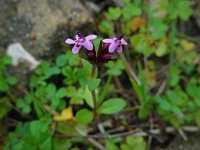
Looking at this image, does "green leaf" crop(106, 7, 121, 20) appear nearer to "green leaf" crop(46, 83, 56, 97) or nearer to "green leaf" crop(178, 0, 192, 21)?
"green leaf" crop(178, 0, 192, 21)

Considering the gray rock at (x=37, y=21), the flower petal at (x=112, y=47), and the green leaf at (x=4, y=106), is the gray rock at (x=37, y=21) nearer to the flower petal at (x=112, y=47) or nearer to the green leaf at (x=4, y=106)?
the green leaf at (x=4, y=106)

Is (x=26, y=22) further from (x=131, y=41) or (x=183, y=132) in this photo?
(x=183, y=132)

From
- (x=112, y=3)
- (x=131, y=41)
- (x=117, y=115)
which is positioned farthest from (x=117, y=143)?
(x=112, y=3)

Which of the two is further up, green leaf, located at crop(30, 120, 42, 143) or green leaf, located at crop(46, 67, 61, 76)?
green leaf, located at crop(46, 67, 61, 76)

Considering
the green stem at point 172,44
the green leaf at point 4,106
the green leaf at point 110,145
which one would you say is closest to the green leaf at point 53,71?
the green leaf at point 4,106

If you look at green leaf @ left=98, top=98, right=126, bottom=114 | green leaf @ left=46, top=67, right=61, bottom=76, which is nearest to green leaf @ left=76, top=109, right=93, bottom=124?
green leaf @ left=98, top=98, right=126, bottom=114

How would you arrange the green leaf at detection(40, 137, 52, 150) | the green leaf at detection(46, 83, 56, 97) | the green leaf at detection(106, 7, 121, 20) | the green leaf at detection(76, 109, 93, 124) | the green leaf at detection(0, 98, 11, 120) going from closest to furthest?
the green leaf at detection(40, 137, 52, 150), the green leaf at detection(76, 109, 93, 124), the green leaf at detection(46, 83, 56, 97), the green leaf at detection(0, 98, 11, 120), the green leaf at detection(106, 7, 121, 20)
